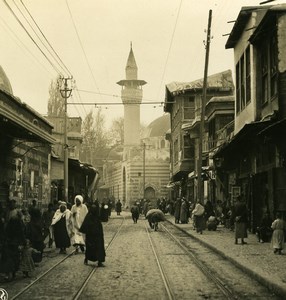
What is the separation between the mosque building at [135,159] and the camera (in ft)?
249

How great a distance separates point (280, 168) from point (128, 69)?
2997 inches

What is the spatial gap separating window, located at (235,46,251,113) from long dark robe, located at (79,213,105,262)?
12.0 meters

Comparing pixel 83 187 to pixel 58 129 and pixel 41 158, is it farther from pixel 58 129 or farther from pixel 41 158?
pixel 41 158

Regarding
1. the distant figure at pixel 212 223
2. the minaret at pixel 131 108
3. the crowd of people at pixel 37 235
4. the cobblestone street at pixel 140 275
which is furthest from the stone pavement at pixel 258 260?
the minaret at pixel 131 108

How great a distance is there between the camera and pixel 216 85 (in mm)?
47562

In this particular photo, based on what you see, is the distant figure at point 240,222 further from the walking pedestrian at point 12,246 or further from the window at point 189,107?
the window at point 189,107

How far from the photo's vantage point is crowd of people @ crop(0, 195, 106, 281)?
1143cm

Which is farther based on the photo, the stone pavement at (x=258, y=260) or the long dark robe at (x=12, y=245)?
the long dark robe at (x=12, y=245)

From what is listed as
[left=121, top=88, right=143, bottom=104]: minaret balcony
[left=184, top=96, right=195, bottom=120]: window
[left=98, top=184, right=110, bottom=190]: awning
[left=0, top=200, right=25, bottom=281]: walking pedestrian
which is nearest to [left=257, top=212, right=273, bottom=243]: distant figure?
[left=0, top=200, right=25, bottom=281]: walking pedestrian

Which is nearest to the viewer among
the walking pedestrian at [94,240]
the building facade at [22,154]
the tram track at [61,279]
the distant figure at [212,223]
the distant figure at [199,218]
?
the tram track at [61,279]

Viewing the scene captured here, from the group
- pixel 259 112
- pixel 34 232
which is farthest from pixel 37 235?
pixel 259 112

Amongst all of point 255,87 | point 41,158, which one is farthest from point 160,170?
point 255,87

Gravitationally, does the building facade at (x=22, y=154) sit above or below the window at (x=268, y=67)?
below

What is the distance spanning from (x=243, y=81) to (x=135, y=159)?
50.4 m
